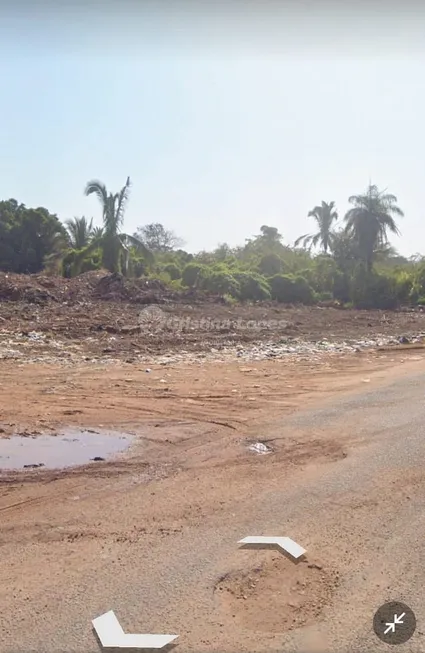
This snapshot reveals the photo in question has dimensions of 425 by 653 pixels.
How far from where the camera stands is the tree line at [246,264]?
25.9 metres

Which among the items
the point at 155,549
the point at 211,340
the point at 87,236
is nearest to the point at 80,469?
the point at 155,549

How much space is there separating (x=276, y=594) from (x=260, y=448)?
2.54 m

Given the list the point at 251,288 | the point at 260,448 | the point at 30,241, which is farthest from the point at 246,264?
the point at 260,448

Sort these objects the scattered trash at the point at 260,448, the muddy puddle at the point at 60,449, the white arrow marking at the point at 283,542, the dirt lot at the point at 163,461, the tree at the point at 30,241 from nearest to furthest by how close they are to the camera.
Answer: the dirt lot at the point at 163,461, the white arrow marking at the point at 283,542, the muddy puddle at the point at 60,449, the scattered trash at the point at 260,448, the tree at the point at 30,241

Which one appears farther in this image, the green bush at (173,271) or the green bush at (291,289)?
the green bush at (173,271)

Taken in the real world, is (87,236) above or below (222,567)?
above

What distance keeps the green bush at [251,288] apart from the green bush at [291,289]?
132cm

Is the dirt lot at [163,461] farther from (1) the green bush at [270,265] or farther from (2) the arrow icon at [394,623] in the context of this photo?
(1) the green bush at [270,265]

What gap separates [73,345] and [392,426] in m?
7.73

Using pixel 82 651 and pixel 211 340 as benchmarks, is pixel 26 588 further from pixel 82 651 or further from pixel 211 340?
pixel 211 340

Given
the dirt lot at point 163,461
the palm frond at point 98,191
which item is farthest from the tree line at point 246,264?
the dirt lot at point 163,461

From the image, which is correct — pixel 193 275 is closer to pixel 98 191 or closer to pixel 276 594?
pixel 98 191

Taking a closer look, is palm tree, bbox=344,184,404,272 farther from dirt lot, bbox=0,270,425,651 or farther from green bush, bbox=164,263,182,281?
dirt lot, bbox=0,270,425,651

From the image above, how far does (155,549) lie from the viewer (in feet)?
11.3
